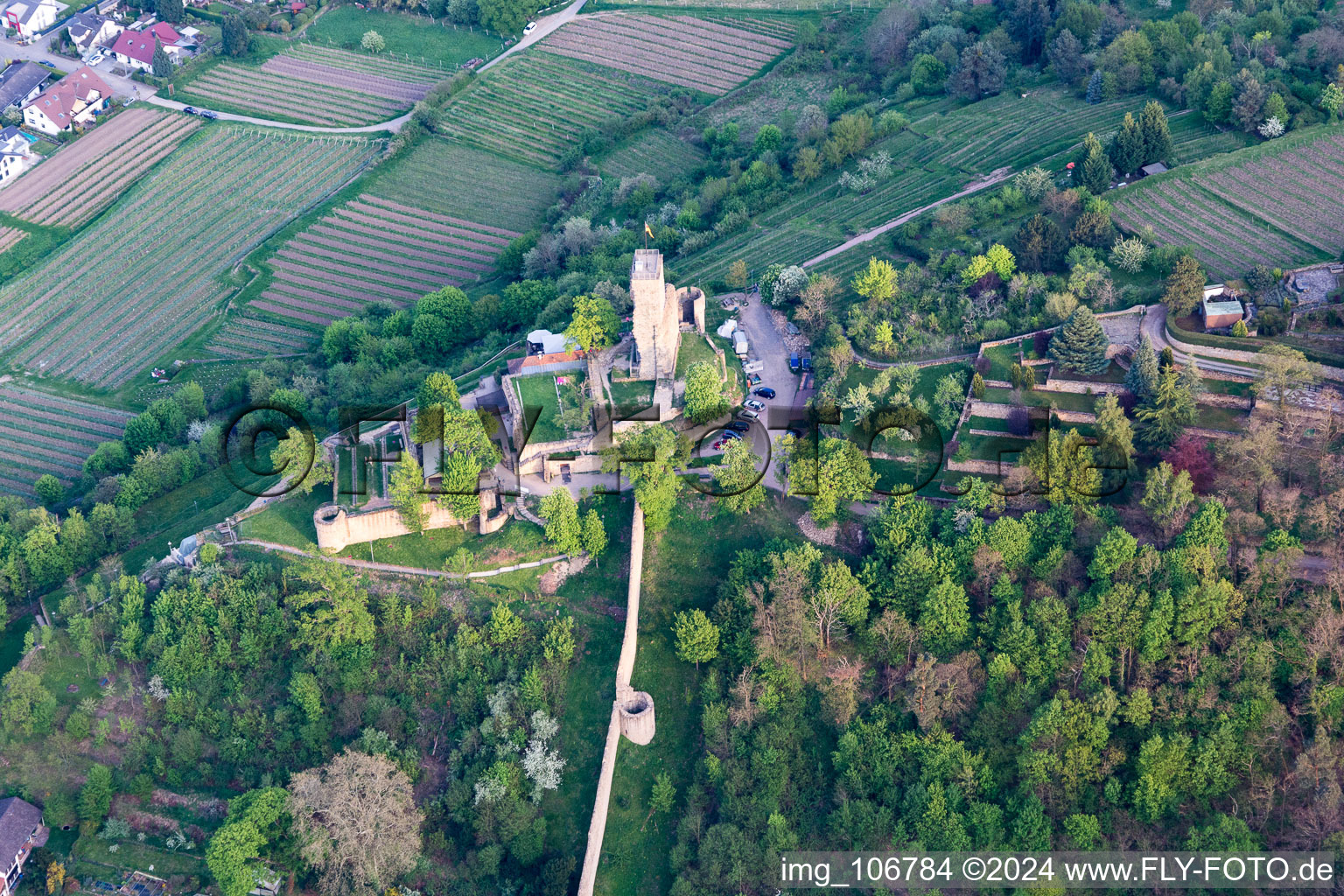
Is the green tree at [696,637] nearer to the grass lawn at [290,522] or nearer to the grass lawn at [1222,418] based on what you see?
the grass lawn at [290,522]

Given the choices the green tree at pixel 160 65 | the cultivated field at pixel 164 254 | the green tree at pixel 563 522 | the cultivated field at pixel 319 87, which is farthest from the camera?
the green tree at pixel 160 65

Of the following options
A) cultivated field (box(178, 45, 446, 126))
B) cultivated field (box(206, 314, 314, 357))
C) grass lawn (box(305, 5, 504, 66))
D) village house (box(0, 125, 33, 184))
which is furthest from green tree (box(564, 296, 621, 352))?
village house (box(0, 125, 33, 184))

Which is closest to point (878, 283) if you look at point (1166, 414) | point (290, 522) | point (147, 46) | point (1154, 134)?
point (1166, 414)

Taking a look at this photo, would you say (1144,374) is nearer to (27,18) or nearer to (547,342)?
(547,342)

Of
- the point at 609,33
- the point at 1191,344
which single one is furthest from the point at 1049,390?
the point at 609,33

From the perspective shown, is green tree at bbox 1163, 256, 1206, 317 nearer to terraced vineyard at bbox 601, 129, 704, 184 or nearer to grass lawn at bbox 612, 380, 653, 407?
grass lawn at bbox 612, 380, 653, 407

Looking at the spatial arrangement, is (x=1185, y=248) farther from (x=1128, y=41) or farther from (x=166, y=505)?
(x=166, y=505)

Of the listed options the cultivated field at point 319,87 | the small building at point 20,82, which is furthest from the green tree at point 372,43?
the small building at point 20,82
